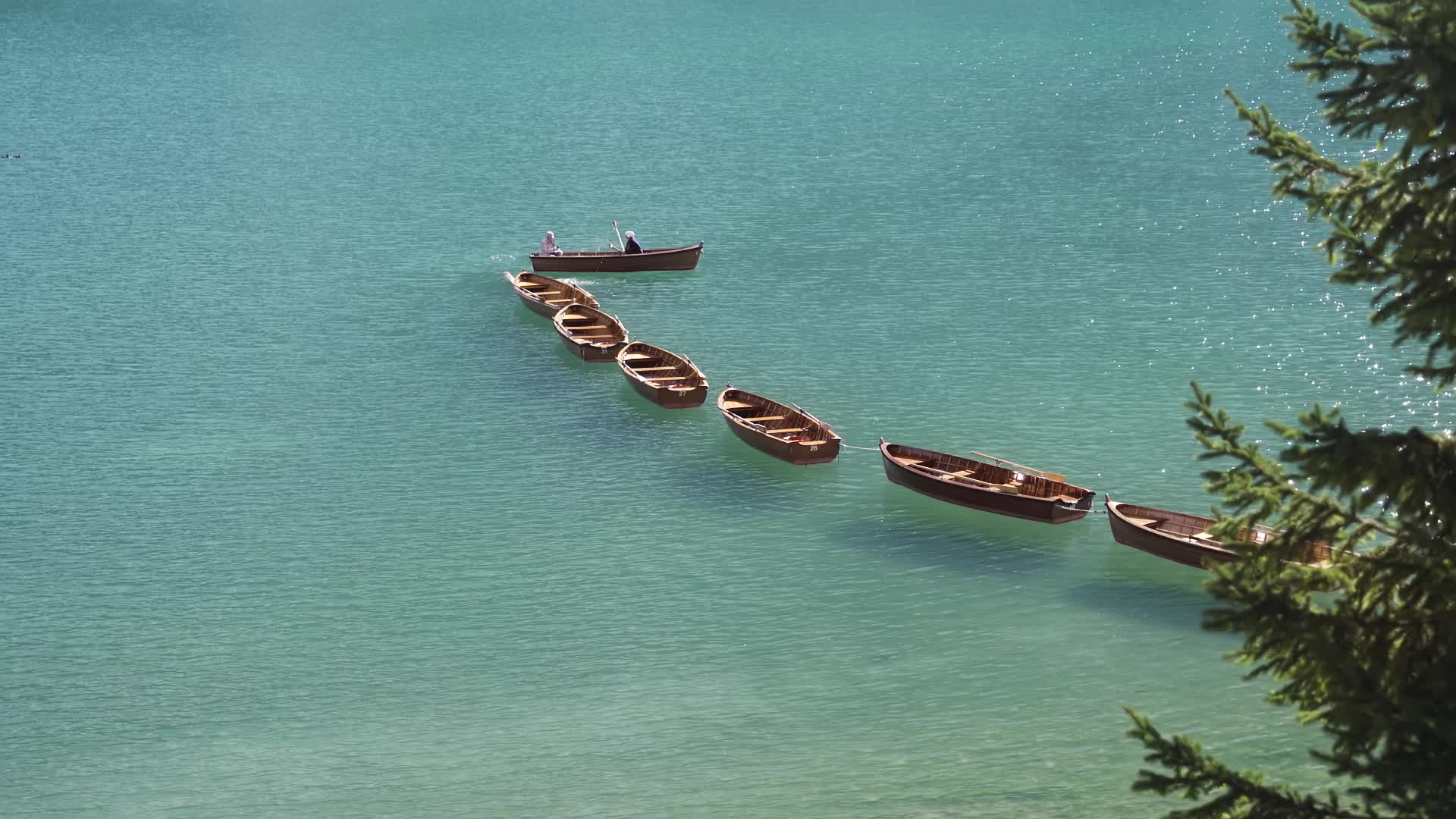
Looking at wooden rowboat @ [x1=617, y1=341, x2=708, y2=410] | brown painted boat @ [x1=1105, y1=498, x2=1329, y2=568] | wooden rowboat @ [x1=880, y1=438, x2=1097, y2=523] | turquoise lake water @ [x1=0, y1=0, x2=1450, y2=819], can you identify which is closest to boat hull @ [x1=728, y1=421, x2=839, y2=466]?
turquoise lake water @ [x1=0, y1=0, x2=1450, y2=819]

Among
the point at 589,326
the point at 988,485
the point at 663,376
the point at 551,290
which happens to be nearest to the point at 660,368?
the point at 663,376

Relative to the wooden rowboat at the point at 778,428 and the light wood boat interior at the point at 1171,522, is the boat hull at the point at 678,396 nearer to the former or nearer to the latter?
the wooden rowboat at the point at 778,428

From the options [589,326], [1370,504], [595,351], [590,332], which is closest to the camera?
[1370,504]

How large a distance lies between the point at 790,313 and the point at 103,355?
21988mm

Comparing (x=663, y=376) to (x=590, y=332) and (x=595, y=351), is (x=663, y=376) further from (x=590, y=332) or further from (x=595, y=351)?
(x=590, y=332)

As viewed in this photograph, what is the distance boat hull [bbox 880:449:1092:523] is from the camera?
37.6 metres

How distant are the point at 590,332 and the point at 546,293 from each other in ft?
15.0

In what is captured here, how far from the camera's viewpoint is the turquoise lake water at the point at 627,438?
100.0 ft

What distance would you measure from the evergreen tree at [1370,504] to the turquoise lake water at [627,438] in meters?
13.0

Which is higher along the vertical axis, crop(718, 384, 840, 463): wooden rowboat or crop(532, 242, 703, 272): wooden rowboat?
crop(532, 242, 703, 272): wooden rowboat

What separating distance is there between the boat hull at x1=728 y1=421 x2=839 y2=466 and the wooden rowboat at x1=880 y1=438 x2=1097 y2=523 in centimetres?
139

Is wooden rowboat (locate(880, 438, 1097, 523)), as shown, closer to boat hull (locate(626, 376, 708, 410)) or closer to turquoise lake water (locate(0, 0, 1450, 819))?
turquoise lake water (locate(0, 0, 1450, 819))

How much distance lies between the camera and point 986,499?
38375 millimetres

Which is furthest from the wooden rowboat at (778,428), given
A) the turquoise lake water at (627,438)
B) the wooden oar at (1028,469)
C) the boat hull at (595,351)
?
the boat hull at (595,351)
